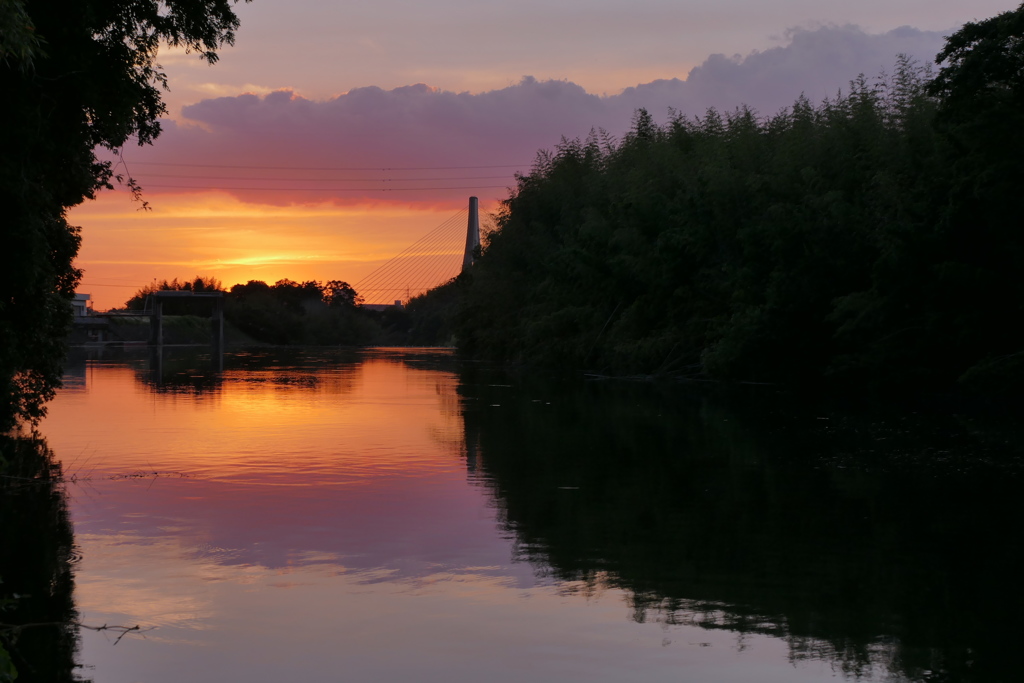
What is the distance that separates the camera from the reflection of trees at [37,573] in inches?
262

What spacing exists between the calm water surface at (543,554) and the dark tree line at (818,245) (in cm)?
921

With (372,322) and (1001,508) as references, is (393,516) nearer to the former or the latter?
(1001,508)

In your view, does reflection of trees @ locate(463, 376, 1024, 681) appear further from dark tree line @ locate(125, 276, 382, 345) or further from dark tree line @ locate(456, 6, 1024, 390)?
dark tree line @ locate(125, 276, 382, 345)

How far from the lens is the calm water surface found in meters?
6.82

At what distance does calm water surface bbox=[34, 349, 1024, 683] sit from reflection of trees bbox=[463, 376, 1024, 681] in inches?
1.6

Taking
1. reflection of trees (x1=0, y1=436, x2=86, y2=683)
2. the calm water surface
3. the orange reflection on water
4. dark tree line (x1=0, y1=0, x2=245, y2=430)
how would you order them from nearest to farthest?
1. reflection of trees (x1=0, y1=436, x2=86, y2=683)
2. the calm water surface
3. dark tree line (x1=0, y1=0, x2=245, y2=430)
4. the orange reflection on water

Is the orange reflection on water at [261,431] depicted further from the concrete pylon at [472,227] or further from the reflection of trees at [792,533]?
the concrete pylon at [472,227]

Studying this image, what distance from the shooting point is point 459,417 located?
24.2 m

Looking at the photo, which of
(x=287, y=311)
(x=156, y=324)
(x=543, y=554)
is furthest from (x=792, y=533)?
(x=287, y=311)

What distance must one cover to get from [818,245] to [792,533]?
2526cm

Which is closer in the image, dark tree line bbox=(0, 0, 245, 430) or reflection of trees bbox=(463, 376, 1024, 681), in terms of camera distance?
reflection of trees bbox=(463, 376, 1024, 681)

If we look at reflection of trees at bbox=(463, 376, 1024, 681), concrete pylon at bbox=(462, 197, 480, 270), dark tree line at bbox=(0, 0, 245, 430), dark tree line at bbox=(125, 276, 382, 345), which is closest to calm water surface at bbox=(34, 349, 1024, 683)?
reflection of trees at bbox=(463, 376, 1024, 681)

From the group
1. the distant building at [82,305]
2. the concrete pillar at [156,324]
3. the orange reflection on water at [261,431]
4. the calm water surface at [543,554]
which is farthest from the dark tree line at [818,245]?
the distant building at [82,305]

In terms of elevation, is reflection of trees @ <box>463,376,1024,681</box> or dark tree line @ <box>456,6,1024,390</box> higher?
dark tree line @ <box>456,6,1024,390</box>
